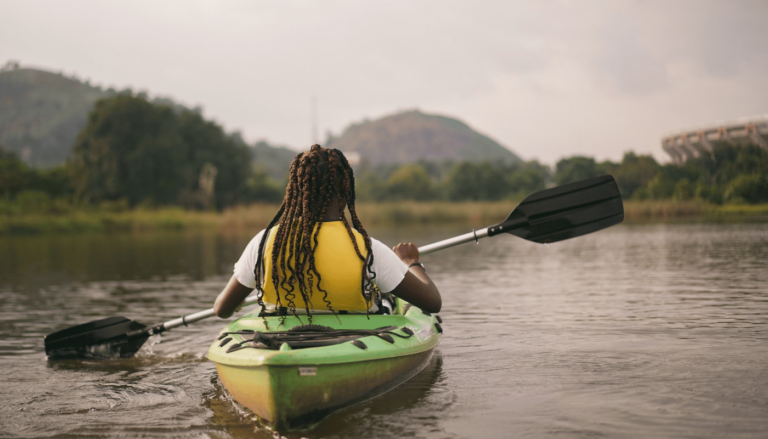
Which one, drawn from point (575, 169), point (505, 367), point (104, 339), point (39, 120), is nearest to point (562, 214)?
point (505, 367)

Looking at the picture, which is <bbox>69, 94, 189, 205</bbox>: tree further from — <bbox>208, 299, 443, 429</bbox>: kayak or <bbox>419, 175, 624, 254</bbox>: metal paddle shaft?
<bbox>208, 299, 443, 429</bbox>: kayak

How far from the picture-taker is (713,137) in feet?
53.2

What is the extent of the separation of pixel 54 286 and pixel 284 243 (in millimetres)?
9669

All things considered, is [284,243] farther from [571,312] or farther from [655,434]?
[571,312]

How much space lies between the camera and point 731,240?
16.0 m

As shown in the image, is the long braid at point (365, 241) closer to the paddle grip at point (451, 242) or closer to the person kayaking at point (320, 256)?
the person kayaking at point (320, 256)

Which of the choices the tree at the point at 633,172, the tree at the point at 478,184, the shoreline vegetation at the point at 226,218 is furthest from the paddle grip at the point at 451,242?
the tree at the point at 478,184

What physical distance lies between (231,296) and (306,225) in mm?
800

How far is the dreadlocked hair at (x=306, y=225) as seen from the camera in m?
3.75

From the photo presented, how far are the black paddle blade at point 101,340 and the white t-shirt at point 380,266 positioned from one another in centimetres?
292

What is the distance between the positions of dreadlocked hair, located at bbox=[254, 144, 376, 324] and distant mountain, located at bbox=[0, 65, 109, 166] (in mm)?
139701

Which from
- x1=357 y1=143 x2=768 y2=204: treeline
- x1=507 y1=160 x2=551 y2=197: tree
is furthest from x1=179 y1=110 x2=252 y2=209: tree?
x1=357 y1=143 x2=768 y2=204: treeline

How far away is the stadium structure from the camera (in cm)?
1529

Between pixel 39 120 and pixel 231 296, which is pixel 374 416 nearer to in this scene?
pixel 231 296
